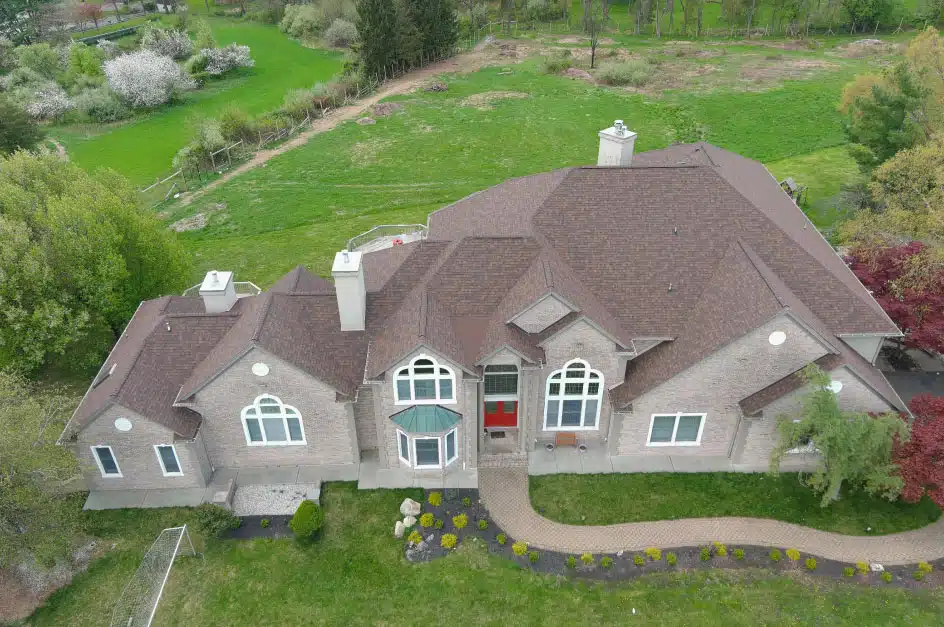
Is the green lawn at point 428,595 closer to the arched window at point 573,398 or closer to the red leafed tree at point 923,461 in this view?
the red leafed tree at point 923,461

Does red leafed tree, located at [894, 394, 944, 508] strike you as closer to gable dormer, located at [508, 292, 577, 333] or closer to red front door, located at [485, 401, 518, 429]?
gable dormer, located at [508, 292, 577, 333]

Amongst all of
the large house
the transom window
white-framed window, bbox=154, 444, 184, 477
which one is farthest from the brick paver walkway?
the transom window

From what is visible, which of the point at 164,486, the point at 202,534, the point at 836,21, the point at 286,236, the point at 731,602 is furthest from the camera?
the point at 836,21

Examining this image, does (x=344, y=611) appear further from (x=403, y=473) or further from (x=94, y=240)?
(x=94, y=240)

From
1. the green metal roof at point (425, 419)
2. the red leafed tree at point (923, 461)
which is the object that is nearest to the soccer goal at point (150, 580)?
the green metal roof at point (425, 419)

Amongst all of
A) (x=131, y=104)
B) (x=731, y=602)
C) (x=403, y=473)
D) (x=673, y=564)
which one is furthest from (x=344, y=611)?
(x=131, y=104)
